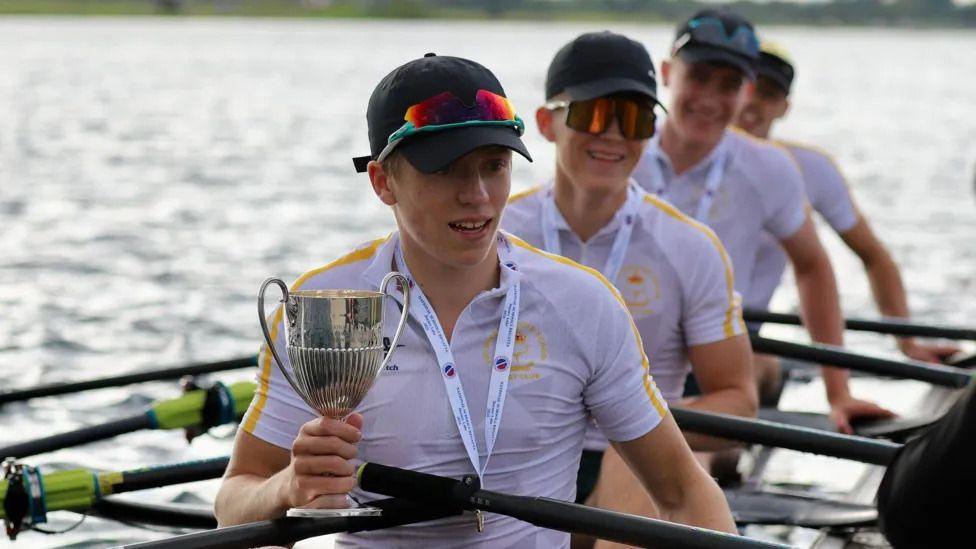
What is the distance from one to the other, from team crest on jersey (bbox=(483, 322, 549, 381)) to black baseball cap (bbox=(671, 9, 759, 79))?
301cm

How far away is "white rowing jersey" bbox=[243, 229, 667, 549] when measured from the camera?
366 centimetres

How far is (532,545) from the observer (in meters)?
3.83

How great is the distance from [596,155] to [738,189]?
5.95 ft

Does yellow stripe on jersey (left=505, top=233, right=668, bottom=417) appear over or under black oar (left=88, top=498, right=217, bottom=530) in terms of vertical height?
over

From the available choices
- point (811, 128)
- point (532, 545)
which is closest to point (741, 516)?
point (532, 545)

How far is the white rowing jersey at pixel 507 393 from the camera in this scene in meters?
3.66

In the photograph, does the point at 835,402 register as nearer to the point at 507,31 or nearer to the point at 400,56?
the point at 400,56

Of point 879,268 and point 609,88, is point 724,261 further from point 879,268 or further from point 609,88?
point 879,268

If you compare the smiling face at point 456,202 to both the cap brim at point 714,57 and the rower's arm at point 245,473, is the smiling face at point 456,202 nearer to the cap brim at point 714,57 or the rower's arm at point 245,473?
the rower's arm at point 245,473

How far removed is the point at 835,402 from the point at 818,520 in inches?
50.2

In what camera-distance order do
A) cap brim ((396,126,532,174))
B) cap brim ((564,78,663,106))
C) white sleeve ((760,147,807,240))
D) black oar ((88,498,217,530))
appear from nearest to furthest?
1. cap brim ((396,126,532,174))
2. cap brim ((564,78,663,106))
3. black oar ((88,498,217,530))
4. white sleeve ((760,147,807,240))

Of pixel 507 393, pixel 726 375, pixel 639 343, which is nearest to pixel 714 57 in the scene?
pixel 726 375

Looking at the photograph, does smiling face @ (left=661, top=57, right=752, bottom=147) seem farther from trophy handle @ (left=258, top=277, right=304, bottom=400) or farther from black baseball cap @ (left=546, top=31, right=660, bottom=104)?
trophy handle @ (left=258, top=277, right=304, bottom=400)

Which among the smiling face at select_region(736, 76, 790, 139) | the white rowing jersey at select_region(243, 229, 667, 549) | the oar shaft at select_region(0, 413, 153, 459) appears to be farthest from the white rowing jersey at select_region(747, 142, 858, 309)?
the white rowing jersey at select_region(243, 229, 667, 549)
